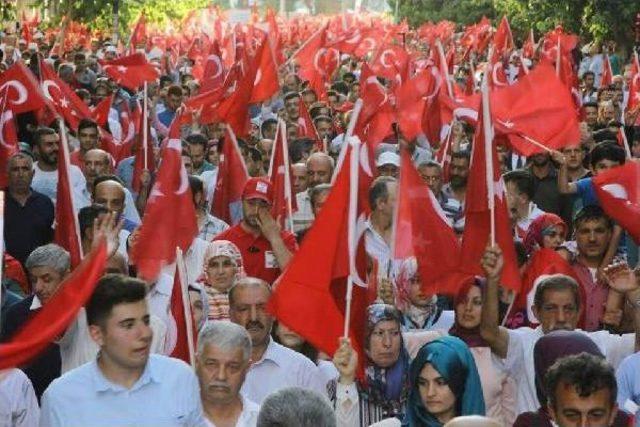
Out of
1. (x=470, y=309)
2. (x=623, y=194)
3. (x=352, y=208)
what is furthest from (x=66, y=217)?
(x=623, y=194)

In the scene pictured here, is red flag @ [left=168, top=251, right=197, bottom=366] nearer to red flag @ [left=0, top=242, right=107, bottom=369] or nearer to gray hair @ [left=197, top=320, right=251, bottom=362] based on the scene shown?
gray hair @ [left=197, top=320, right=251, bottom=362]

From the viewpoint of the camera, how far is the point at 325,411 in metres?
5.32

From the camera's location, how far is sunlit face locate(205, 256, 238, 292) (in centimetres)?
899

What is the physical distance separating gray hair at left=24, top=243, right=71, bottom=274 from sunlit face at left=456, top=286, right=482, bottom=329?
1794 mm

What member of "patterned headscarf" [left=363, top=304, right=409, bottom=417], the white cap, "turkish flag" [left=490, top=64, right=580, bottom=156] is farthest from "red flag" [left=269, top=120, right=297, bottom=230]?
"patterned headscarf" [left=363, top=304, right=409, bottom=417]

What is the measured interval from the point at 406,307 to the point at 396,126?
22.3 feet

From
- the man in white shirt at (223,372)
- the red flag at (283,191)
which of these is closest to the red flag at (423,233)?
the red flag at (283,191)

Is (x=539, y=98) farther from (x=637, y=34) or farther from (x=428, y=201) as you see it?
(x=637, y=34)

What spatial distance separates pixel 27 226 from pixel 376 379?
439 cm

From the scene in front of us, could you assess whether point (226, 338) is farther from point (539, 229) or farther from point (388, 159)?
point (388, 159)

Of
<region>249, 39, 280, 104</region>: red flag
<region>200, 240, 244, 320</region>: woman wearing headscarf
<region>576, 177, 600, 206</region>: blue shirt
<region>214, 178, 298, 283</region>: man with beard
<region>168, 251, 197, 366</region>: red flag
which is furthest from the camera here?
<region>249, 39, 280, 104</region>: red flag

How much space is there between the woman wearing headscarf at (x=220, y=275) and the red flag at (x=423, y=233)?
2.82ft

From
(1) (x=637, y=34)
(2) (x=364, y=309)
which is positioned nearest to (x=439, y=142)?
(2) (x=364, y=309)

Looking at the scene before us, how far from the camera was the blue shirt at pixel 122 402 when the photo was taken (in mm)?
5973
